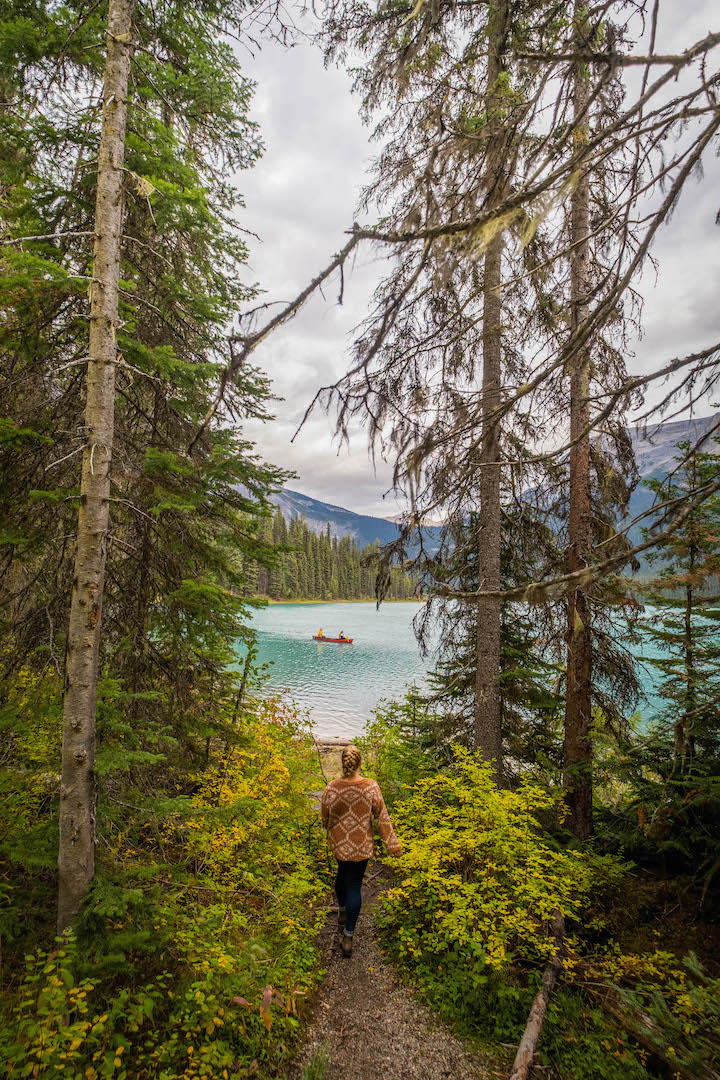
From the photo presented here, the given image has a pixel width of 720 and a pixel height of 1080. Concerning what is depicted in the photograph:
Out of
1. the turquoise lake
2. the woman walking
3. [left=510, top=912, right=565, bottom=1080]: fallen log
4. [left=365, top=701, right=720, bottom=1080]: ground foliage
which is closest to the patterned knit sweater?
the woman walking

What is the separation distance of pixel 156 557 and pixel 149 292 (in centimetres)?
303

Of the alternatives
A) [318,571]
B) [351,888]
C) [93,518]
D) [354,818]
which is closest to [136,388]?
[93,518]

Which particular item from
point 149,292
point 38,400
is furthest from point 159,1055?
point 149,292

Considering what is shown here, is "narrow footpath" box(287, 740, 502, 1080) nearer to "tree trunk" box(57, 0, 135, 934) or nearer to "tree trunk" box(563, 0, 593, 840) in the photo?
"tree trunk" box(57, 0, 135, 934)

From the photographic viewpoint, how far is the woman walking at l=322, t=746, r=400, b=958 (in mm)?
4086

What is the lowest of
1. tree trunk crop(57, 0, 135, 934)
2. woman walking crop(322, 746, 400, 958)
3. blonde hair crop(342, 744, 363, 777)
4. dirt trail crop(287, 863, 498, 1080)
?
dirt trail crop(287, 863, 498, 1080)

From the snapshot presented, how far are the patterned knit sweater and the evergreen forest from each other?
0.16 feet

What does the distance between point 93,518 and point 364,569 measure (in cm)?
378

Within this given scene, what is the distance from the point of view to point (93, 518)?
3340 millimetres

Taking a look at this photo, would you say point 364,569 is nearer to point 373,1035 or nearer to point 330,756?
point 373,1035

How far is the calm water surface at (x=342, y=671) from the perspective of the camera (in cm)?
1667

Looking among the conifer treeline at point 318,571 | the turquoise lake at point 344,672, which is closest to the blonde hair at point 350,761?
the turquoise lake at point 344,672

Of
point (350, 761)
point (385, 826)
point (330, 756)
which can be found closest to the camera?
point (385, 826)

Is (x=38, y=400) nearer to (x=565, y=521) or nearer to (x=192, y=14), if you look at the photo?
(x=192, y=14)
